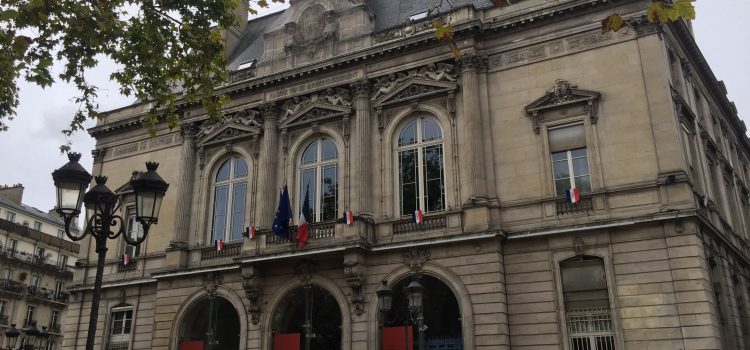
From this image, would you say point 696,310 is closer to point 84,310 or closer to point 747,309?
point 747,309

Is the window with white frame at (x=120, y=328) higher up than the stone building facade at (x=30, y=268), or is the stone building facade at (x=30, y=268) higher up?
the stone building facade at (x=30, y=268)

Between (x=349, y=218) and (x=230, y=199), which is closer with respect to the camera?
(x=349, y=218)

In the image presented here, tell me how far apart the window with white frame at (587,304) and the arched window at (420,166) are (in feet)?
15.0

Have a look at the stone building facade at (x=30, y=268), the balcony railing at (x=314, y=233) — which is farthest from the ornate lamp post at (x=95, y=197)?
the stone building facade at (x=30, y=268)

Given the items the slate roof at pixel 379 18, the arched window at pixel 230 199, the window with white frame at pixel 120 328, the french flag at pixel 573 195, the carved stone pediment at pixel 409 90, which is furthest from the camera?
the window with white frame at pixel 120 328

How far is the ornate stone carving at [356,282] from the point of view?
20.7 meters

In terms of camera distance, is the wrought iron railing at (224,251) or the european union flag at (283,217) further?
the wrought iron railing at (224,251)

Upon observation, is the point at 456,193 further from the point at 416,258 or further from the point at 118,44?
the point at 118,44

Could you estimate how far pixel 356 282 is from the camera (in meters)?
20.7

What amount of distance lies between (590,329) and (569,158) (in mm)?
5107

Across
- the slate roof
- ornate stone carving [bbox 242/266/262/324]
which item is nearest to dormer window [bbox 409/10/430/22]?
the slate roof

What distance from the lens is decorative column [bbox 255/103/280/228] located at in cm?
2362

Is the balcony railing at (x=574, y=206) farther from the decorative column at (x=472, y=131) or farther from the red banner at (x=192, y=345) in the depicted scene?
the red banner at (x=192, y=345)

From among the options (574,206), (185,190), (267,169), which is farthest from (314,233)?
(574,206)
